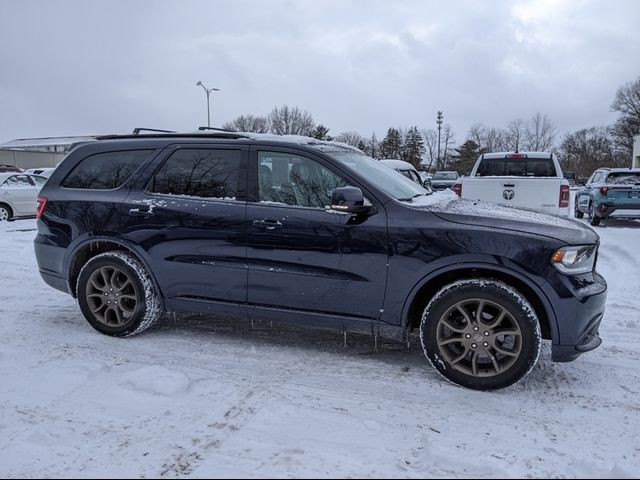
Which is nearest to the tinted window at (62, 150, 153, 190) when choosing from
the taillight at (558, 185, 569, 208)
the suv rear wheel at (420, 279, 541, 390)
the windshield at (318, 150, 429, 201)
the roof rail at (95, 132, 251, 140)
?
the roof rail at (95, 132, 251, 140)

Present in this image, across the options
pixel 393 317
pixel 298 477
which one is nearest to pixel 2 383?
pixel 298 477

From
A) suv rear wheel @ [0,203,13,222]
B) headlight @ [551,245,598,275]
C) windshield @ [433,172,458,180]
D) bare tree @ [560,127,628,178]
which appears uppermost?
bare tree @ [560,127,628,178]

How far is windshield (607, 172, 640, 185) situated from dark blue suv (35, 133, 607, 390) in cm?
1029

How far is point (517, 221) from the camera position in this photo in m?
3.62

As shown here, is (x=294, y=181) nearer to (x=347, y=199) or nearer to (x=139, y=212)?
(x=347, y=199)

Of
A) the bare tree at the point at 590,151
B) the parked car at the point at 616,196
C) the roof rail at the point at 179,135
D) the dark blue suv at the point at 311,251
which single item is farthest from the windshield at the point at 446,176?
the bare tree at the point at 590,151

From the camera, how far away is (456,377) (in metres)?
3.63

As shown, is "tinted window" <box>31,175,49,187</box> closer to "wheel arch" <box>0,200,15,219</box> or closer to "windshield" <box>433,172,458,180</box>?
"wheel arch" <box>0,200,15,219</box>

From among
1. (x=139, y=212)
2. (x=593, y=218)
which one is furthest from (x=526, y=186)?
(x=139, y=212)

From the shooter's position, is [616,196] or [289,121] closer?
[616,196]

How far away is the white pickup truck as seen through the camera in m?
9.45

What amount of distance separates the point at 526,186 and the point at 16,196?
1314 cm

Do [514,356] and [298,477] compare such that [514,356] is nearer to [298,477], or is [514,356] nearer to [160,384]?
[298,477]

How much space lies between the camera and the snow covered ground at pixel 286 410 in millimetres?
2684
